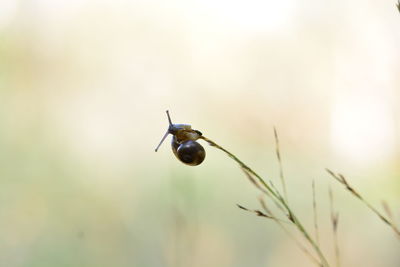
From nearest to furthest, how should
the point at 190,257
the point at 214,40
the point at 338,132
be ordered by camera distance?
the point at 190,257, the point at 338,132, the point at 214,40

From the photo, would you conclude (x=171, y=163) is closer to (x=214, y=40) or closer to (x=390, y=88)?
(x=214, y=40)

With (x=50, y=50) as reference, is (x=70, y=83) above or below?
below

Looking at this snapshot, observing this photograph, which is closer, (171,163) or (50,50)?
(171,163)

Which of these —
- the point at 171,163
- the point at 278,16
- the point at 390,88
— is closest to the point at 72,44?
the point at 171,163

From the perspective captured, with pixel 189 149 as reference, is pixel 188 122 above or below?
below

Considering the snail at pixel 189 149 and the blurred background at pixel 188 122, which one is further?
the blurred background at pixel 188 122

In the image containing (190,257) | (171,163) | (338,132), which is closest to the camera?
(190,257)

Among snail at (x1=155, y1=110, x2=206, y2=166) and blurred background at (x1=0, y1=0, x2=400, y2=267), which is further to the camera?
blurred background at (x1=0, y1=0, x2=400, y2=267)

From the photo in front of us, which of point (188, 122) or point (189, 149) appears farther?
point (188, 122)
